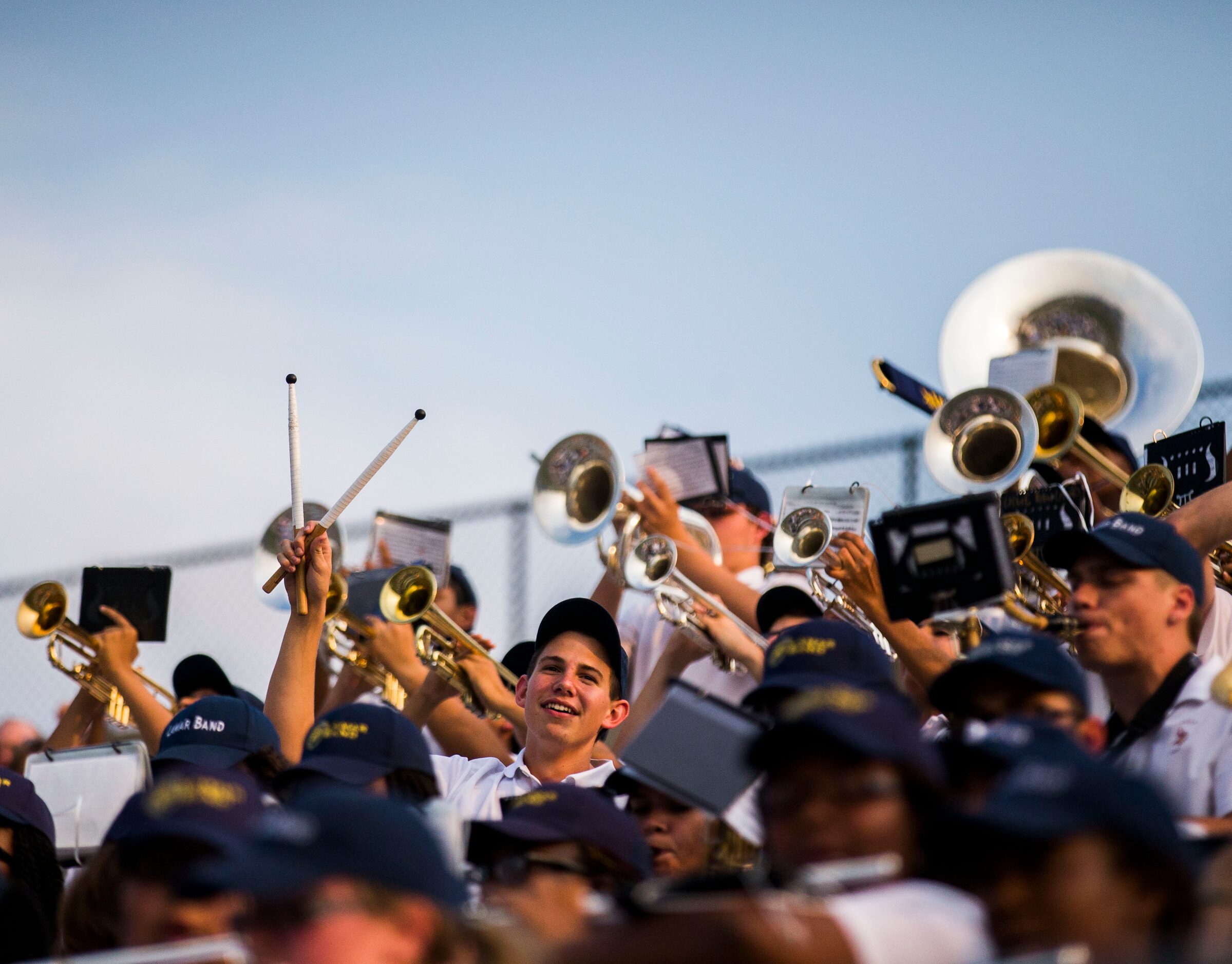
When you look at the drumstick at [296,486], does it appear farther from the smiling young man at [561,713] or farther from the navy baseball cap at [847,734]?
the navy baseball cap at [847,734]

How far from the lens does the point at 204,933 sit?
283cm

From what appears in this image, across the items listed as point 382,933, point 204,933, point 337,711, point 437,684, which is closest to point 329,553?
point 437,684

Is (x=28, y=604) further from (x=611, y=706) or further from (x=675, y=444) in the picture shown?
(x=611, y=706)

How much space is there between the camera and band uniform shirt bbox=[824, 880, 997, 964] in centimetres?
221

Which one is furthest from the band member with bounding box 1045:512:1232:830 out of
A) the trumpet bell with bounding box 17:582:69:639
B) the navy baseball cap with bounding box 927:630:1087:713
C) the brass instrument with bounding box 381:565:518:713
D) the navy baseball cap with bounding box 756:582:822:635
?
the trumpet bell with bounding box 17:582:69:639

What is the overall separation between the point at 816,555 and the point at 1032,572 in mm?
838

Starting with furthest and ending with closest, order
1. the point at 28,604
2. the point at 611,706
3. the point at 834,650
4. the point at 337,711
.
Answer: the point at 28,604
the point at 611,706
the point at 337,711
the point at 834,650

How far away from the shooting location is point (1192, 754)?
3713 mm

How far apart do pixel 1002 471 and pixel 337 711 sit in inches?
114

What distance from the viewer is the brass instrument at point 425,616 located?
7.20m

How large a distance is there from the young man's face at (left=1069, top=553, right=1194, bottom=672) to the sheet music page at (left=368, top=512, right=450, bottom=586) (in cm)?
393

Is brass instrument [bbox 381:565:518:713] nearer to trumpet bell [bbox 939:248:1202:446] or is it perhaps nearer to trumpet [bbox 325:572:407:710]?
trumpet [bbox 325:572:407:710]

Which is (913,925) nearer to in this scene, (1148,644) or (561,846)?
(561,846)

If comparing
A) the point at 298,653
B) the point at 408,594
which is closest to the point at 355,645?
the point at 408,594
